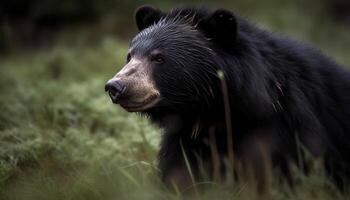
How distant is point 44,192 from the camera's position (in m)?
4.08

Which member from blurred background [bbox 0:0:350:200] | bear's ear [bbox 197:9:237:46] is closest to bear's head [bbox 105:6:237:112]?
bear's ear [bbox 197:9:237:46]

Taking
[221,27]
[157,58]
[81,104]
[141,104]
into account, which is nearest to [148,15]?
[157,58]

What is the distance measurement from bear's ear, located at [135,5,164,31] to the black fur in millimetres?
176

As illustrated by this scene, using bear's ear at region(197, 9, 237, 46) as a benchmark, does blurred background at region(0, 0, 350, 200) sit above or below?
below

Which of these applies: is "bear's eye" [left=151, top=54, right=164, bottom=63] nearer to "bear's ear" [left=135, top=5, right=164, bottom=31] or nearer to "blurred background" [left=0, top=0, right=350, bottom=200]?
"bear's ear" [left=135, top=5, right=164, bottom=31]

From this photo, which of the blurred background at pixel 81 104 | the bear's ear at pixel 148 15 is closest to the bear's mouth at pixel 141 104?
the blurred background at pixel 81 104

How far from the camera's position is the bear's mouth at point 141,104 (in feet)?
15.2

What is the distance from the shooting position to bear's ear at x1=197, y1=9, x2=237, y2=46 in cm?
470

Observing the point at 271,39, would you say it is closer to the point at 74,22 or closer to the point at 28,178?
the point at 28,178

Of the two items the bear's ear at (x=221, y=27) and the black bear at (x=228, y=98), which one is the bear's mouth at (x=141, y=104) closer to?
the black bear at (x=228, y=98)

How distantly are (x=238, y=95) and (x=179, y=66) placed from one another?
0.53 m

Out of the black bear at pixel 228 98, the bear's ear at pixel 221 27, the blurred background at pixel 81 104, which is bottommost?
the blurred background at pixel 81 104

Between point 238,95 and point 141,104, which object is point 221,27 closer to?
point 238,95

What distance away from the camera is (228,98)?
4.70 meters
